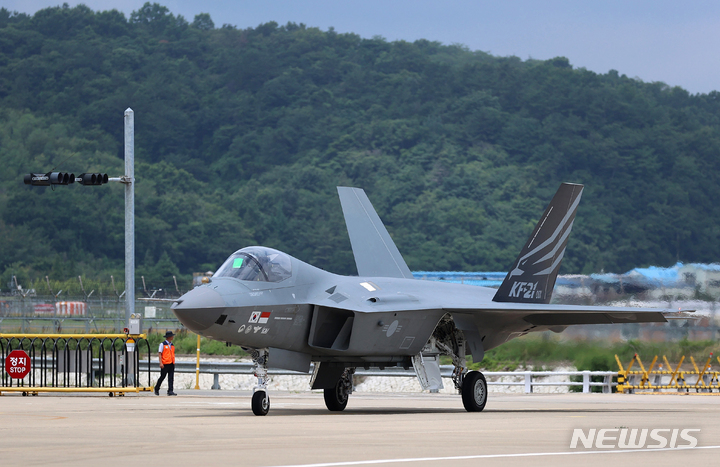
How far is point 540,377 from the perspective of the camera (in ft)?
102

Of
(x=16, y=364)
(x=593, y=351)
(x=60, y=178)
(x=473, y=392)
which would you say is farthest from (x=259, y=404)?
(x=593, y=351)

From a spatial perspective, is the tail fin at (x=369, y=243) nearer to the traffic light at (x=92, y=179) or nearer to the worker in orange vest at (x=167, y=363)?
the worker in orange vest at (x=167, y=363)

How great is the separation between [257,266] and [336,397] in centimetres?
320

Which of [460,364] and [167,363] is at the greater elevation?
[460,364]

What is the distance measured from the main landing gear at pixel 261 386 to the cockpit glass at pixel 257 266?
1.18 meters

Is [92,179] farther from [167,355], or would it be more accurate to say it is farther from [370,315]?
[370,315]

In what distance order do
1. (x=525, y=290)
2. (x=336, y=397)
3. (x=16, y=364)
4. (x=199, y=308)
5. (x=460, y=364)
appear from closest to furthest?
(x=199, y=308) → (x=336, y=397) → (x=460, y=364) → (x=525, y=290) → (x=16, y=364)

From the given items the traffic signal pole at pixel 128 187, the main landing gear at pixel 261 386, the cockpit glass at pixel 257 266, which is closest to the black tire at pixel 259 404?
the main landing gear at pixel 261 386

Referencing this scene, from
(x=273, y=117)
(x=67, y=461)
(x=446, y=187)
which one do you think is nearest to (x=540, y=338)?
(x=67, y=461)

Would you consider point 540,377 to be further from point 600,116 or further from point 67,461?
point 600,116

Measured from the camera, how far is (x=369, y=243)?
22109 mm

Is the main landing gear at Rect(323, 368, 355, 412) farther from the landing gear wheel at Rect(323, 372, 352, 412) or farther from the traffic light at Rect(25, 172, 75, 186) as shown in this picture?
the traffic light at Rect(25, 172, 75, 186)

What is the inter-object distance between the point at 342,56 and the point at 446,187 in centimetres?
4248

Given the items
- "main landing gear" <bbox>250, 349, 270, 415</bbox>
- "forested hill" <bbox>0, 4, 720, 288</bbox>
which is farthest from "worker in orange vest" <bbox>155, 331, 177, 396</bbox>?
"forested hill" <bbox>0, 4, 720, 288</bbox>
